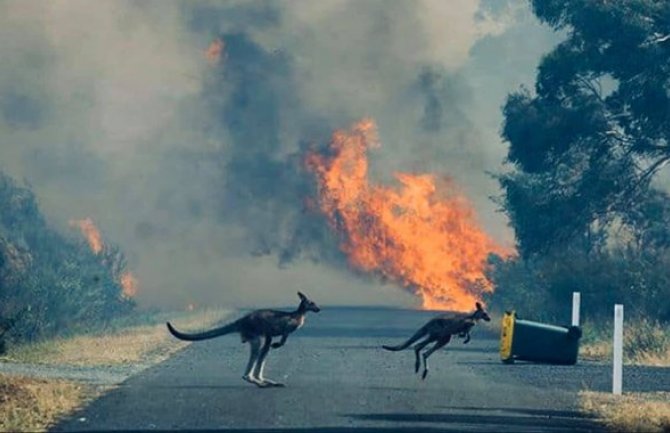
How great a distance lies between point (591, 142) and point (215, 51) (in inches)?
1162

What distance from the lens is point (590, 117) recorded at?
47156 mm

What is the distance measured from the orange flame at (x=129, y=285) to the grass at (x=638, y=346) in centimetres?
2484

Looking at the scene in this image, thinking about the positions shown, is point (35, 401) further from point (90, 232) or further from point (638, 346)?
point (90, 232)

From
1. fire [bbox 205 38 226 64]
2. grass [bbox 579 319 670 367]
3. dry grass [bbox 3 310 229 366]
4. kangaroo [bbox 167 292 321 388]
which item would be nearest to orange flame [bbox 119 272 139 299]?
fire [bbox 205 38 226 64]

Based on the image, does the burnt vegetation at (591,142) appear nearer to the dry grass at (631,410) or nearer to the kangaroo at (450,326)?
the dry grass at (631,410)

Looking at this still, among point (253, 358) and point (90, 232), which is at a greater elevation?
point (90, 232)

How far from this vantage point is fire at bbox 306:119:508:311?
193 feet

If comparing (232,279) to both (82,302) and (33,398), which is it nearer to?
(82,302)

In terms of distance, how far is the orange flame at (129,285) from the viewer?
205 ft

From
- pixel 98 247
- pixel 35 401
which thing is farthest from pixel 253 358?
pixel 98 247

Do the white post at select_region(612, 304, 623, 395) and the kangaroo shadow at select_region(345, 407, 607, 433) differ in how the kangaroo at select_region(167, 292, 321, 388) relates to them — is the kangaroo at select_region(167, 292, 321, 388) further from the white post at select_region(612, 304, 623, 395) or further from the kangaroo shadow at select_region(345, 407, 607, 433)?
the white post at select_region(612, 304, 623, 395)

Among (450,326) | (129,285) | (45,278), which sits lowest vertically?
(450,326)

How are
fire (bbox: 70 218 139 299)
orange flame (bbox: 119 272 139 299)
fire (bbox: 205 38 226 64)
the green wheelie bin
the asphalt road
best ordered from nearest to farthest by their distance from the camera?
the asphalt road < the green wheelie bin < fire (bbox: 70 218 139 299) < orange flame (bbox: 119 272 139 299) < fire (bbox: 205 38 226 64)

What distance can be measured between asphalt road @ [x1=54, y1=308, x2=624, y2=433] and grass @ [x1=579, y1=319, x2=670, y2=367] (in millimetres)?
2400
